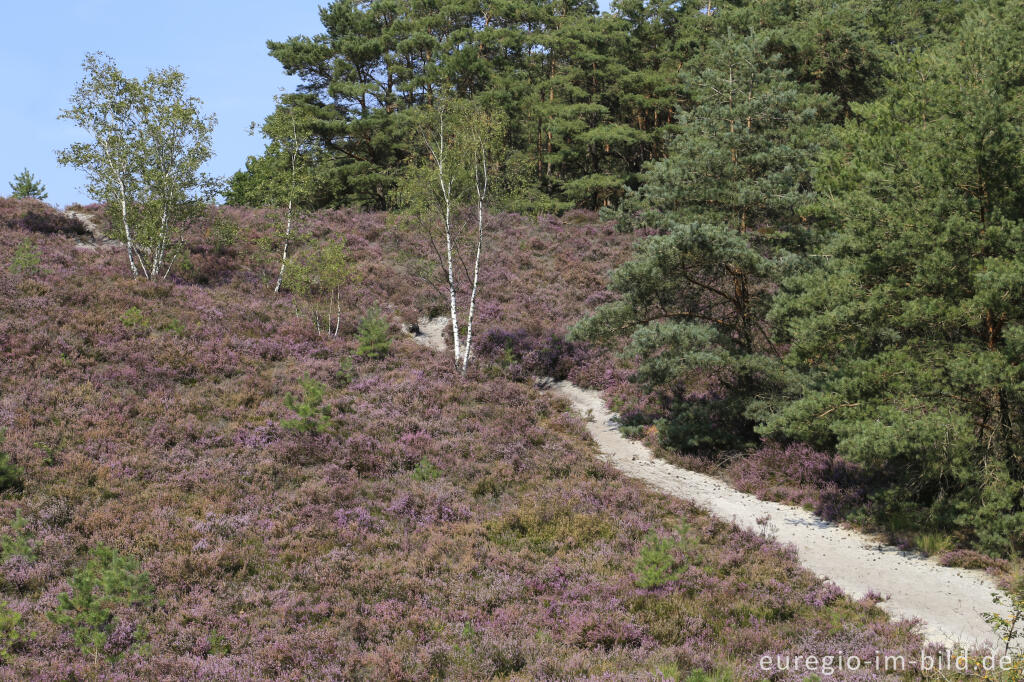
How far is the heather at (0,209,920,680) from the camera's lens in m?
9.13

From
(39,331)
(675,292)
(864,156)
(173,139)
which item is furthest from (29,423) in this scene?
(864,156)

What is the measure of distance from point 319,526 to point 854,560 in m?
11.2

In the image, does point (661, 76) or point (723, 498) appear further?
point (661, 76)

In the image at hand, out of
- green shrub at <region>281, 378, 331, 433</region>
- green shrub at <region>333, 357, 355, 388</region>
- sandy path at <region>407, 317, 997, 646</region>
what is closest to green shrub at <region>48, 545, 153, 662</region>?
green shrub at <region>281, 378, 331, 433</region>

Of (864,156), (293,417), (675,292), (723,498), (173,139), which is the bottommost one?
(723,498)

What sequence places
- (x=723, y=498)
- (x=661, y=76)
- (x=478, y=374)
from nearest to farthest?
(x=723, y=498)
(x=478, y=374)
(x=661, y=76)

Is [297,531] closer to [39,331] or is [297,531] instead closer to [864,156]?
[39,331]

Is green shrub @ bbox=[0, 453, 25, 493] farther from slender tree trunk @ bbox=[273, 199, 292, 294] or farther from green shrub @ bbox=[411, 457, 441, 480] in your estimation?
slender tree trunk @ bbox=[273, 199, 292, 294]

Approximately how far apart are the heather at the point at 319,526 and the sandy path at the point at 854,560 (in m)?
0.83

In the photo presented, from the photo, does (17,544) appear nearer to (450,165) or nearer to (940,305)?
(940,305)

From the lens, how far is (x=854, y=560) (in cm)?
1244

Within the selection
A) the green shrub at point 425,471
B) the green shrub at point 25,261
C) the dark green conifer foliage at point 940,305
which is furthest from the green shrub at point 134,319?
the dark green conifer foliage at point 940,305

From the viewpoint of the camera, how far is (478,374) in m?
23.4

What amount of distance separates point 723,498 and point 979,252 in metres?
8.10
